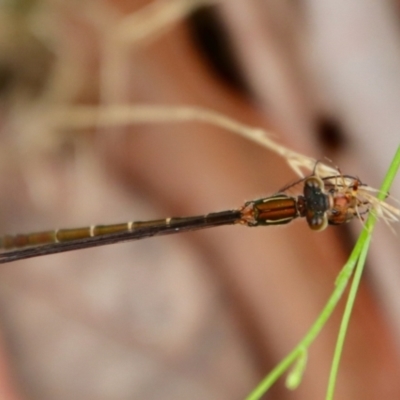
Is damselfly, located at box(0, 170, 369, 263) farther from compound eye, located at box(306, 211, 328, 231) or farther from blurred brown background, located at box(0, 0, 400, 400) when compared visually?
blurred brown background, located at box(0, 0, 400, 400)

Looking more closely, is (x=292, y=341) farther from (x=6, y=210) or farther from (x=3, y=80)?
(x=3, y=80)

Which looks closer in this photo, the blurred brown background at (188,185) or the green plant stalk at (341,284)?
the green plant stalk at (341,284)

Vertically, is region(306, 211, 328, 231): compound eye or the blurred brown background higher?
the blurred brown background

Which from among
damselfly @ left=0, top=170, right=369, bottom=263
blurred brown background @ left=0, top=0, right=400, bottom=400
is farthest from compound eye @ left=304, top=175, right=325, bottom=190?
blurred brown background @ left=0, top=0, right=400, bottom=400

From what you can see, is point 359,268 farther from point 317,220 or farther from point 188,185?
point 188,185

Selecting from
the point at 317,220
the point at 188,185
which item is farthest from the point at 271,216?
the point at 188,185

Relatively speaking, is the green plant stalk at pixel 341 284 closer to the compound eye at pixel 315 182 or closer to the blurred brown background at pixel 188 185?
the compound eye at pixel 315 182

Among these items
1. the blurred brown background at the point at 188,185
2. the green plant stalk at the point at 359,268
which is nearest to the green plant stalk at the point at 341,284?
the green plant stalk at the point at 359,268
